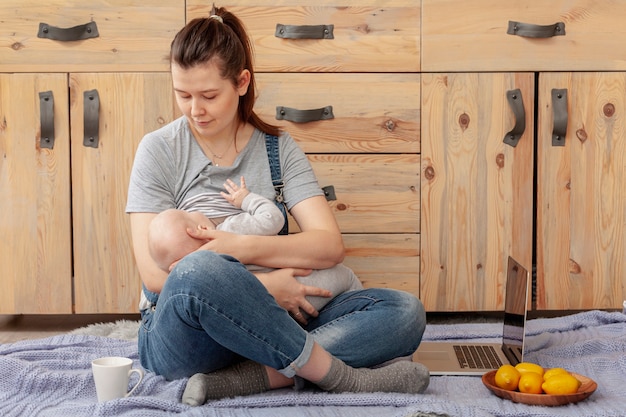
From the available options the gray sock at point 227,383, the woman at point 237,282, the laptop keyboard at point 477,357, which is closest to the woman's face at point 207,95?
the woman at point 237,282

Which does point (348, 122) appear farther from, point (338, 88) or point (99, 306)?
point (99, 306)

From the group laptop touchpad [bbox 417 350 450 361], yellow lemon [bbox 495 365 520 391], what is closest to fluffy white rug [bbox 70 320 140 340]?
laptop touchpad [bbox 417 350 450 361]

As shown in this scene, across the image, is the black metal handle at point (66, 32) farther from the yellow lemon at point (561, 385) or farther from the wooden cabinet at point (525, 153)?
the yellow lemon at point (561, 385)

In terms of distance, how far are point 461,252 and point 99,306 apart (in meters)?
1.04

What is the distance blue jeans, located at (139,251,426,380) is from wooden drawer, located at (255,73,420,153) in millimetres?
763

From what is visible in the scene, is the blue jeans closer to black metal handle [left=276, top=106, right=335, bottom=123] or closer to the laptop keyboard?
the laptop keyboard

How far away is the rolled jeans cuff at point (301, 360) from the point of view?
1.44 meters

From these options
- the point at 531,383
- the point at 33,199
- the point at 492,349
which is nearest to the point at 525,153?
the point at 492,349

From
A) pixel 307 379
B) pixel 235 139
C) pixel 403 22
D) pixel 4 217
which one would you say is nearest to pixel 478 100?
pixel 403 22

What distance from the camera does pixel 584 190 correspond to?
94.2 inches

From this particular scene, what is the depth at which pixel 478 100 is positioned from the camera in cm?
237

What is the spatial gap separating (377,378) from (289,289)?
232 mm

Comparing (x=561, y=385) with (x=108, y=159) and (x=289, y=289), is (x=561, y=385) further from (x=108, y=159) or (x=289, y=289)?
(x=108, y=159)

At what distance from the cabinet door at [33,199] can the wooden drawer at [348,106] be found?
568 mm
